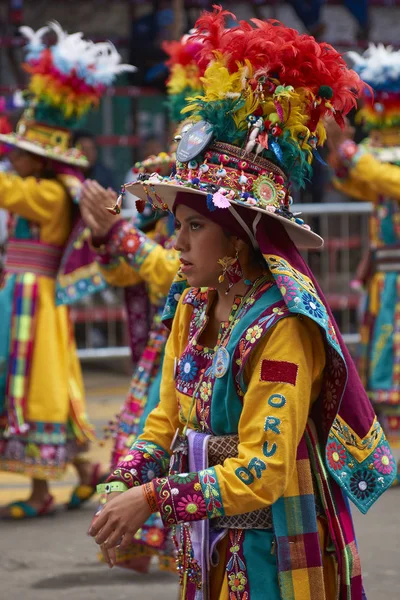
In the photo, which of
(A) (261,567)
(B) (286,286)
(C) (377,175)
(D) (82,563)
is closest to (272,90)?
(B) (286,286)

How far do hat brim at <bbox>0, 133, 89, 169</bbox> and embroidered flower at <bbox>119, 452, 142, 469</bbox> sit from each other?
333cm

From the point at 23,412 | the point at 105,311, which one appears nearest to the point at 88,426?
the point at 23,412

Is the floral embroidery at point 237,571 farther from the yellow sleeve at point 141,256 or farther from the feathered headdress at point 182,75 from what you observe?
the feathered headdress at point 182,75

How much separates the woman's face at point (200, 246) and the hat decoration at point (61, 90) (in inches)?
129

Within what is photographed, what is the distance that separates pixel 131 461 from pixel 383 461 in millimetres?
648

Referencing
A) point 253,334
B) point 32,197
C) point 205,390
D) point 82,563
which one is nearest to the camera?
point 253,334

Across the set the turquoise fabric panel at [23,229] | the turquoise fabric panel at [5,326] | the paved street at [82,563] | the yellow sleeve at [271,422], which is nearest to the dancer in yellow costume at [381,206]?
the paved street at [82,563]

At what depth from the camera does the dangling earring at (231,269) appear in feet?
9.18

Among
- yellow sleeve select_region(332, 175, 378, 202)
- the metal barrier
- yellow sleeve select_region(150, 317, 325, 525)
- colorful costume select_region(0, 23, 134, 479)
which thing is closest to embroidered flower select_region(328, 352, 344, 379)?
yellow sleeve select_region(150, 317, 325, 525)

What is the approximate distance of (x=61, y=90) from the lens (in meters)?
5.94

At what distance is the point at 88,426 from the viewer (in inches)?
240

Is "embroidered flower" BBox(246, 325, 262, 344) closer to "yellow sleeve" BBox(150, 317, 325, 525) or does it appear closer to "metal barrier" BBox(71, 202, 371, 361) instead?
"yellow sleeve" BBox(150, 317, 325, 525)

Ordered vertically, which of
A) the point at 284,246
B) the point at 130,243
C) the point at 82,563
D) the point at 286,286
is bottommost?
the point at 82,563

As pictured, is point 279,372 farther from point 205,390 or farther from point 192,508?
point 192,508
